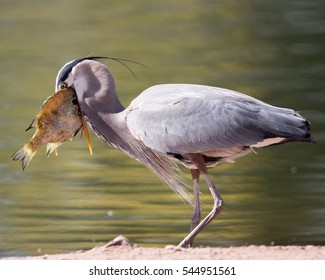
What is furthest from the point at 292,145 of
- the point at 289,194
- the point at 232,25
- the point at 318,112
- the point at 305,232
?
the point at 232,25

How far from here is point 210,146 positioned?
6848 millimetres

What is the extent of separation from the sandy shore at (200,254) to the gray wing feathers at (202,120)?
796mm

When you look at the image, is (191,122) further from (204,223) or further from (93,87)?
(93,87)

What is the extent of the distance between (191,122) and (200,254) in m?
1.15

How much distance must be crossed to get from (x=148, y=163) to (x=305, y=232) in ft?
5.22

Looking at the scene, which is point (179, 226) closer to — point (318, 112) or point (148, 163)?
point (148, 163)

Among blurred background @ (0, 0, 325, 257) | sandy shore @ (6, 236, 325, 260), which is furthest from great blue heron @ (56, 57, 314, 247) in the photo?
blurred background @ (0, 0, 325, 257)

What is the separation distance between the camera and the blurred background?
8.46 metres

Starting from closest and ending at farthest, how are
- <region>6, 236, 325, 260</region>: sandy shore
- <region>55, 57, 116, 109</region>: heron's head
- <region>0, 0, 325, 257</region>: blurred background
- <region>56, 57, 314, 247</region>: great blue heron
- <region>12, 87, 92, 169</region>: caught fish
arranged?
<region>6, 236, 325, 260</region>: sandy shore → <region>56, 57, 314, 247</region>: great blue heron → <region>12, 87, 92, 169</region>: caught fish → <region>55, 57, 116, 109</region>: heron's head → <region>0, 0, 325, 257</region>: blurred background

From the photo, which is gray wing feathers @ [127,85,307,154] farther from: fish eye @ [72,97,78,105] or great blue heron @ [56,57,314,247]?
fish eye @ [72,97,78,105]

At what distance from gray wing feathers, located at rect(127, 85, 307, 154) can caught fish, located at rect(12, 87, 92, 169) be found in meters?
0.50

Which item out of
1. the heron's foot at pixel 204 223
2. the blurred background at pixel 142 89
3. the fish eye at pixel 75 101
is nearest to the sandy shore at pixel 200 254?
the heron's foot at pixel 204 223

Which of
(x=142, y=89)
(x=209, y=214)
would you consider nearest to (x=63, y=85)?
(x=209, y=214)

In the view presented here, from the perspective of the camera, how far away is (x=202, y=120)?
6.86 metres
